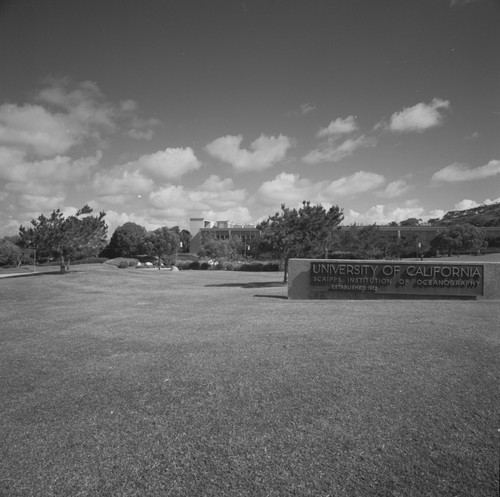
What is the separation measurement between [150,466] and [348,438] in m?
1.94

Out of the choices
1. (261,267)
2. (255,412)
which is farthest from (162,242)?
(255,412)

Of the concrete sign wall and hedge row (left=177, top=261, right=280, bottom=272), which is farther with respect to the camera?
hedge row (left=177, top=261, right=280, bottom=272)

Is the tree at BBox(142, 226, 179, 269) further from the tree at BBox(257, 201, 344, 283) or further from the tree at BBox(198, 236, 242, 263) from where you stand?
the tree at BBox(257, 201, 344, 283)

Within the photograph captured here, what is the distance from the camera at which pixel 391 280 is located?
1380 centimetres

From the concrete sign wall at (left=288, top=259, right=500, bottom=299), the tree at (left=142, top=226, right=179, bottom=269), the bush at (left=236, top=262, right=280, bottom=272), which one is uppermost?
the tree at (left=142, top=226, right=179, bottom=269)

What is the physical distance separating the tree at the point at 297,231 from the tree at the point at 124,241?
6107cm

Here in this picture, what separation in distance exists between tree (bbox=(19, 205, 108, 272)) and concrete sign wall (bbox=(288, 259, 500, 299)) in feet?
57.9

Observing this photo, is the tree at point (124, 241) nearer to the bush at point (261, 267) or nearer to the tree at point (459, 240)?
the bush at point (261, 267)

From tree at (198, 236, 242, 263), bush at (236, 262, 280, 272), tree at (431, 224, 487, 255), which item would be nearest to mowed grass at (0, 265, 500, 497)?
bush at (236, 262, 280, 272)

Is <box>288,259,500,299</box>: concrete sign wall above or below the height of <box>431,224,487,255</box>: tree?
below

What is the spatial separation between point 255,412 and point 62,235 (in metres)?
24.0

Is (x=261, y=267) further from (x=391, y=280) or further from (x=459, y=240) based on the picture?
(x=459, y=240)

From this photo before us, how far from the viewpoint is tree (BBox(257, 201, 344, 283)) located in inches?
832

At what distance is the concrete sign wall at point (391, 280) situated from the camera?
1322 cm
